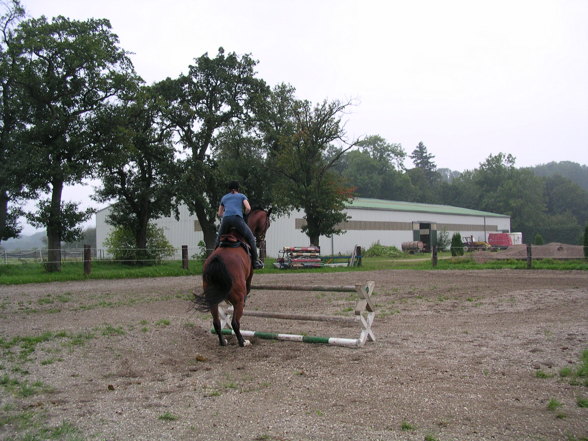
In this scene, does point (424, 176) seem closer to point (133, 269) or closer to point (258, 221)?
point (133, 269)

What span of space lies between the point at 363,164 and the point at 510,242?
41426 mm

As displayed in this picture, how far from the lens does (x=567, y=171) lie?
142m

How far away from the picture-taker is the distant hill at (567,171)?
138 metres

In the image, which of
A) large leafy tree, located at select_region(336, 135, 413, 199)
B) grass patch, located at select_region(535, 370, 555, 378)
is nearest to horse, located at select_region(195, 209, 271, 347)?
grass patch, located at select_region(535, 370, 555, 378)

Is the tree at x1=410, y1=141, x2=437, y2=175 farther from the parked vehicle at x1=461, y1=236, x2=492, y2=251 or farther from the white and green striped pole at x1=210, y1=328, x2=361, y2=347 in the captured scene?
the white and green striped pole at x1=210, y1=328, x2=361, y2=347

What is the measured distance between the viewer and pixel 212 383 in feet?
18.2

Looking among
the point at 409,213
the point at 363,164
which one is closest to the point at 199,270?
the point at 409,213

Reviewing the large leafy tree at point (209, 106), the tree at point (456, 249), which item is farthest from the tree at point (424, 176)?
the large leafy tree at point (209, 106)

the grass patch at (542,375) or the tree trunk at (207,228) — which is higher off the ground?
the tree trunk at (207,228)

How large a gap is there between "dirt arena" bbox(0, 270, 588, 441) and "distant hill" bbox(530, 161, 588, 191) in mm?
142354

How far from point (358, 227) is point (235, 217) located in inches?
1522

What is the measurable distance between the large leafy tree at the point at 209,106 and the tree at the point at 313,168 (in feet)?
9.87

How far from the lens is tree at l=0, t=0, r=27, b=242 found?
2103 cm

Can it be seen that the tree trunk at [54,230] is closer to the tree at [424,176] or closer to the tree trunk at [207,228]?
the tree trunk at [207,228]
